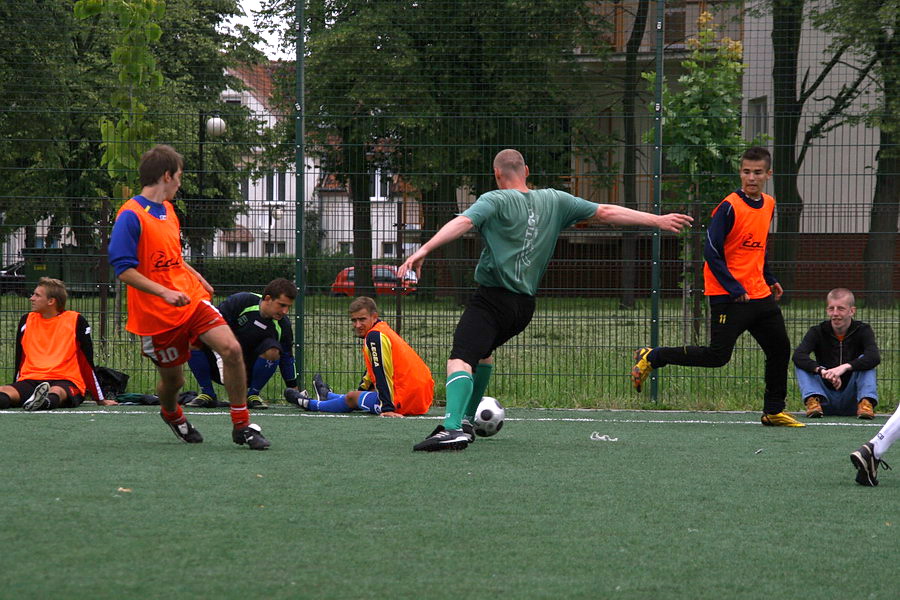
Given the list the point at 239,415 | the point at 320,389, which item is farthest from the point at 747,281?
the point at 239,415

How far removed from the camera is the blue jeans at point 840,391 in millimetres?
8914

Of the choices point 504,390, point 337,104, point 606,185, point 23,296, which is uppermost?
point 337,104

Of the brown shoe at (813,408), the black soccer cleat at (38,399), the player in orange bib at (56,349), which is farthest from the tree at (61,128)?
the brown shoe at (813,408)

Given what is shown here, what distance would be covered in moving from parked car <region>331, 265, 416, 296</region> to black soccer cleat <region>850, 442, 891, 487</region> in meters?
5.16

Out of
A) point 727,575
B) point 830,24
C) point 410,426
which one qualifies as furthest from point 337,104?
point 727,575

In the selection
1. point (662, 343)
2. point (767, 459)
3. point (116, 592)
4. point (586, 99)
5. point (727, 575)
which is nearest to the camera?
point (116, 592)

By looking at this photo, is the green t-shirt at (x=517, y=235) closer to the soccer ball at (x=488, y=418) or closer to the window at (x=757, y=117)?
the soccer ball at (x=488, y=418)

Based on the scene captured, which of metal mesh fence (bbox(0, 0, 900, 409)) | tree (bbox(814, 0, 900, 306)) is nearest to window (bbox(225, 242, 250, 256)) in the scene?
metal mesh fence (bbox(0, 0, 900, 409))

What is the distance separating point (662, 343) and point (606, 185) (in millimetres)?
1536

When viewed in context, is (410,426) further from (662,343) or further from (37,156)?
(37,156)

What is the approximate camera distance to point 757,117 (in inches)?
409

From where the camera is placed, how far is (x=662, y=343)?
32.6ft

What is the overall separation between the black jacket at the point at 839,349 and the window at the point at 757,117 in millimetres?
2159

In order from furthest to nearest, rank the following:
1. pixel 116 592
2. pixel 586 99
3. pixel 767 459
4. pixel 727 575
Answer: pixel 586 99
pixel 767 459
pixel 727 575
pixel 116 592
